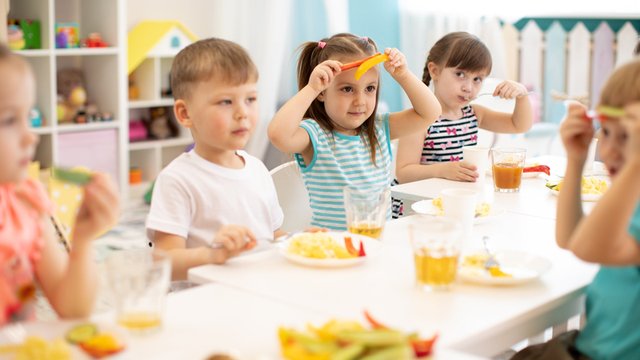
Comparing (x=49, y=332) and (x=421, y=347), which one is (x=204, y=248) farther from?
(x=421, y=347)

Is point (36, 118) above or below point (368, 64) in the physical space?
below

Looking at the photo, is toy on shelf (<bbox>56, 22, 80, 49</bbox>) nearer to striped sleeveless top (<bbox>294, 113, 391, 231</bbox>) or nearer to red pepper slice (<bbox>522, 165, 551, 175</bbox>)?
striped sleeveless top (<bbox>294, 113, 391, 231</bbox>)

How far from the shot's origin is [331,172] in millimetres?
2324

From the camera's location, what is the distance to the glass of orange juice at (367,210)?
1727mm

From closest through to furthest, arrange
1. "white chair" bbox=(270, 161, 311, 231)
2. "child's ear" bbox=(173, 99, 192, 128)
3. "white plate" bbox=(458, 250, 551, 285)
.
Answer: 1. "white plate" bbox=(458, 250, 551, 285)
2. "child's ear" bbox=(173, 99, 192, 128)
3. "white chair" bbox=(270, 161, 311, 231)

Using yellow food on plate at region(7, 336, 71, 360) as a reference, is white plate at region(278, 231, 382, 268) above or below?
below

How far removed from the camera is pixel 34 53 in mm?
4305

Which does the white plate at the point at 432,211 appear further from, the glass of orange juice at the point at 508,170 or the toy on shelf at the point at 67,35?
the toy on shelf at the point at 67,35

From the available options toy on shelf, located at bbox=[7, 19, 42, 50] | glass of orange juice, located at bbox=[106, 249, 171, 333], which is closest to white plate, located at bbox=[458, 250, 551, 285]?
glass of orange juice, located at bbox=[106, 249, 171, 333]

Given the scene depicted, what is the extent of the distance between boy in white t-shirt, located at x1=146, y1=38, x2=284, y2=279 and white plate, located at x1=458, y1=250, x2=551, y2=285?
0.52m

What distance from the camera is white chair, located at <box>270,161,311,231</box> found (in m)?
2.26

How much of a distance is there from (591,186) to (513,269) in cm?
75

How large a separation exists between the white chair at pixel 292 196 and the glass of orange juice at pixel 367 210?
20.9 inches

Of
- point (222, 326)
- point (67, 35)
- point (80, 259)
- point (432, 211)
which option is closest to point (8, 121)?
point (80, 259)
